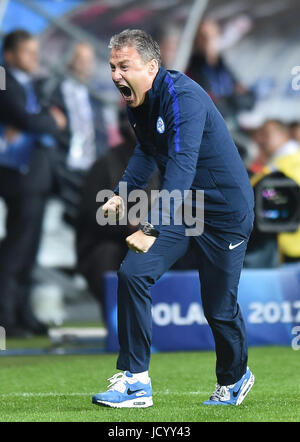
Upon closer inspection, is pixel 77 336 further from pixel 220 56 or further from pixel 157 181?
pixel 220 56

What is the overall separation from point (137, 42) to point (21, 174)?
469 centimetres

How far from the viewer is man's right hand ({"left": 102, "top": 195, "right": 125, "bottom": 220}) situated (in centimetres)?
498

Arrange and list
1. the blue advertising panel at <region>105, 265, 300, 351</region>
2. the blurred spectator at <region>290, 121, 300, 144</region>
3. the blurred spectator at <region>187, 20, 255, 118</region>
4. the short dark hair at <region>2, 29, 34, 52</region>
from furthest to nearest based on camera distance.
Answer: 1. the blurred spectator at <region>187, 20, 255, 118</region>
2. the blurred spectator at <region>290, 121, 300, 144</region>
3. the short dark hair at <region>2, 29, 34, 52</region>
4. the blue advertising panel at <region>105, 265, 300, 351</region>

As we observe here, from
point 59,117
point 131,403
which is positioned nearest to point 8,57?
point 59,117

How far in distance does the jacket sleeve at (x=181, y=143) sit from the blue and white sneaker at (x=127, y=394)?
0.76 metres

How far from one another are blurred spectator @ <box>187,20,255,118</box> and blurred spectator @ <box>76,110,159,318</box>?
95.4 inches

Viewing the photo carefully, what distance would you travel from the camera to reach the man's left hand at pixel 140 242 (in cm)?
472

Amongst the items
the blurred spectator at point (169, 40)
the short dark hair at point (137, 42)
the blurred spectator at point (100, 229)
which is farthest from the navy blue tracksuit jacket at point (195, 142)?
the blurred spectator at point (169, 40)

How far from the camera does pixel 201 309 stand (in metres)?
7.91

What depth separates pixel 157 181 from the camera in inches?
350

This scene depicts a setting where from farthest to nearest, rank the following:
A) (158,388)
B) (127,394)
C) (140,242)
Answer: (158,388) → (127,394) → (140,242)

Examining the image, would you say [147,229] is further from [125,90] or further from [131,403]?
[131,403]

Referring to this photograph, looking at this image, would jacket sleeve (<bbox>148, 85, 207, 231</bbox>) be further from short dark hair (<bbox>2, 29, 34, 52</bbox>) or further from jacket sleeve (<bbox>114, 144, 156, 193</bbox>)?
short dark hair (<bbox>2, 29, 34, 52</bbox>)

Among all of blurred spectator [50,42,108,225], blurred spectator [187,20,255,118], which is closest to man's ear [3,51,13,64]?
blurred spectator [50,42,108,225]
